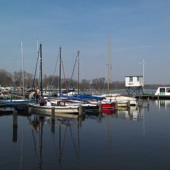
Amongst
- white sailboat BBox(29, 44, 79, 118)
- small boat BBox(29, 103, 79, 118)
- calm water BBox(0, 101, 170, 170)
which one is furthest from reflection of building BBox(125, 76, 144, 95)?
calm water BBox(0, 101, 170, 170)

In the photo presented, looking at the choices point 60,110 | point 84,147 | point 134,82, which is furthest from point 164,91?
point 84,147

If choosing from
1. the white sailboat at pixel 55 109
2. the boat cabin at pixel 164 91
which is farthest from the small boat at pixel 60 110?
the boat cabin at pixel 164 91

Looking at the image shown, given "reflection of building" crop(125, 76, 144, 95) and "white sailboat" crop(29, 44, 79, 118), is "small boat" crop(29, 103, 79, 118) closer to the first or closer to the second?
→ "white sailboat" crop(29, 44, 79, 118)

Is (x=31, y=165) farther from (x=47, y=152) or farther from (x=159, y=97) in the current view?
(x=159, y=97)

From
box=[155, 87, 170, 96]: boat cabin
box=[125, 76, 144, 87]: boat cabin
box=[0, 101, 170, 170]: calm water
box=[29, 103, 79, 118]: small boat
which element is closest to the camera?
box=[0, 101, 170, 170]: calm water

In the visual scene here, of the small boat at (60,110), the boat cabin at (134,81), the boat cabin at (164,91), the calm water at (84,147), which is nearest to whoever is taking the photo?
the calm water at (84,147)

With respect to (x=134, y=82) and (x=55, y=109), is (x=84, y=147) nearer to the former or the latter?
(x=55, y=109)

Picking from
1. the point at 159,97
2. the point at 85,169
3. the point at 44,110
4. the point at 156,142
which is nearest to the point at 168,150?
the point at 156,142

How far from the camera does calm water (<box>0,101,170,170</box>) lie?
525 inches

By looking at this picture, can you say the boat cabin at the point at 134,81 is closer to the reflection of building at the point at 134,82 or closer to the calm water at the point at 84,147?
the reflection of building at the point at 134,82

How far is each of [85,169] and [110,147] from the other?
450 cm

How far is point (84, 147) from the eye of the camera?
16.8 metres

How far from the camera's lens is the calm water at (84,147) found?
13.3 m

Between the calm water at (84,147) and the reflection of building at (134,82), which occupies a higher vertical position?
the reflection of building at (134,82)
